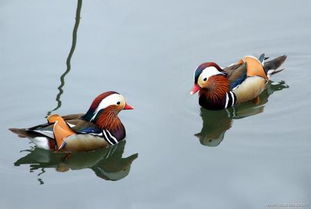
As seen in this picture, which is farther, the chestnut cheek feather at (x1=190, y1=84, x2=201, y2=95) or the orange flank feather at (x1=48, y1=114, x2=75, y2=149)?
the chestnut cheek feather at (x1=190, y1=84, x2=201, y2=95)

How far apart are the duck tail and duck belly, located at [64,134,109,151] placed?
2.08m

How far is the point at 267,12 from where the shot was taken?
981 centimetres

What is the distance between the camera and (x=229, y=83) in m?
8.45

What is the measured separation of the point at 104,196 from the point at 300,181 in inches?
66.1

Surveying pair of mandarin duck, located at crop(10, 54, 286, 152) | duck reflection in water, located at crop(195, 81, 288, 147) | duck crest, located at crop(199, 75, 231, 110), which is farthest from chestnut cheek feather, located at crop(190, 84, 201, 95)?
duck reflection in water, located at crop(195, 81, 288, 147)

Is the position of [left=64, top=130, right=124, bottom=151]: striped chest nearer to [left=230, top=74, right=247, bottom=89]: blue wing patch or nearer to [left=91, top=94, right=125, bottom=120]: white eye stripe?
[left=91, top=94, right=125, bottom=120]: white eye stripe

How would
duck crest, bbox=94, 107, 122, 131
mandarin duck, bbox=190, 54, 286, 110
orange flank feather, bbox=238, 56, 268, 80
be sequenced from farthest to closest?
orange flank feather, bbox=238, 56, 268, 80 < mandarin duck, bbox=190, 54, 286, 110 < duck crest, bbox=94, 107, 122, 131

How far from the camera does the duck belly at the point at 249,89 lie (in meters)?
8.42

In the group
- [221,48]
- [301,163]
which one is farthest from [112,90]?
[301,163]

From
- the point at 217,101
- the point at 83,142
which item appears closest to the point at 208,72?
the point at 217,101

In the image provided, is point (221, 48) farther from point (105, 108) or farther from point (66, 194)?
point (66, 194)

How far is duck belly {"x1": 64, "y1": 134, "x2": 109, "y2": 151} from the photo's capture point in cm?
755

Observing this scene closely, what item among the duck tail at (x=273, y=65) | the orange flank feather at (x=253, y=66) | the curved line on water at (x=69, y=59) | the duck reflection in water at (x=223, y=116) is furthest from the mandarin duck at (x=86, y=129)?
the duck tail at (x=273, y=65)

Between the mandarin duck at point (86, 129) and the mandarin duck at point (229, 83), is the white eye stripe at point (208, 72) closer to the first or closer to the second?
the mandarin duck at point (229, 83)
